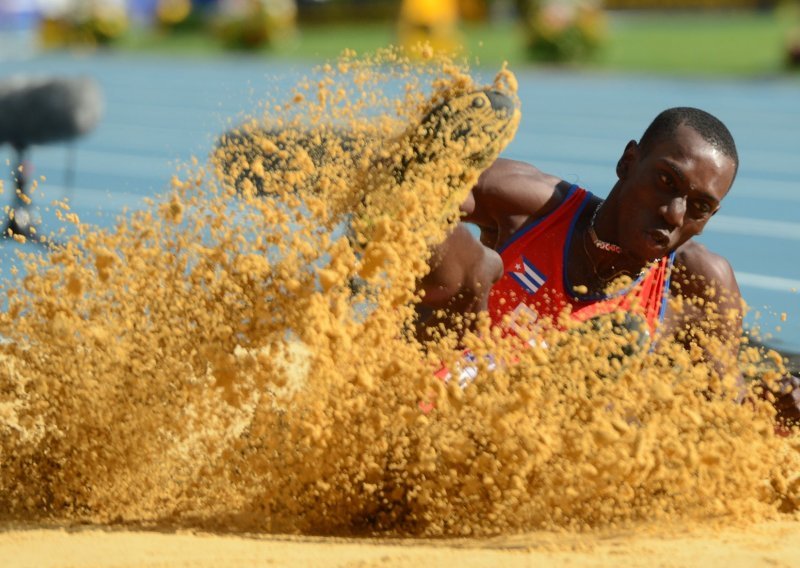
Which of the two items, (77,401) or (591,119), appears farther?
(591,119)

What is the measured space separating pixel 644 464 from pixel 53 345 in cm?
135

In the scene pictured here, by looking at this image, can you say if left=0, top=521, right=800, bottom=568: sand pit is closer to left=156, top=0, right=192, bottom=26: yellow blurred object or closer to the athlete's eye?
the athlete's eye

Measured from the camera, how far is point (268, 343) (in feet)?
9.14

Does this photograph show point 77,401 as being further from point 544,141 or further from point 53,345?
point 544,141

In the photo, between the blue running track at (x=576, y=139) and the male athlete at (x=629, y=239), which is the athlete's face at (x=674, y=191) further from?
the blue running track at (x=576, y=139)

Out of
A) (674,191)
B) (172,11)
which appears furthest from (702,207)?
(172,11)

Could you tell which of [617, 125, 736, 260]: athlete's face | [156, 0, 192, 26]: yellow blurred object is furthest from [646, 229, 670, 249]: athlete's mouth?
[156, 0, 192, 26]: yellow blurred object

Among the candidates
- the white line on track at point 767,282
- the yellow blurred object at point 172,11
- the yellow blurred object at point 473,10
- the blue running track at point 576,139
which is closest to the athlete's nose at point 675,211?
the blue running track at point 576,139

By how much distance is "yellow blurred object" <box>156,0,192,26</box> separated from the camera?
2544 cm

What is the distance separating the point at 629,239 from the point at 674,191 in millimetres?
165

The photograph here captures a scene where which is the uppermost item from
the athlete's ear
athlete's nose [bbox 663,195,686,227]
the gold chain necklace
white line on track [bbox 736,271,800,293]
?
the athlete's ear

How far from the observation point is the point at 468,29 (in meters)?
22.5

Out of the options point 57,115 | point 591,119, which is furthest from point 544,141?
point 57,115

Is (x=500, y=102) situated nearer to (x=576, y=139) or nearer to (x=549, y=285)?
(x=549, y=285)
